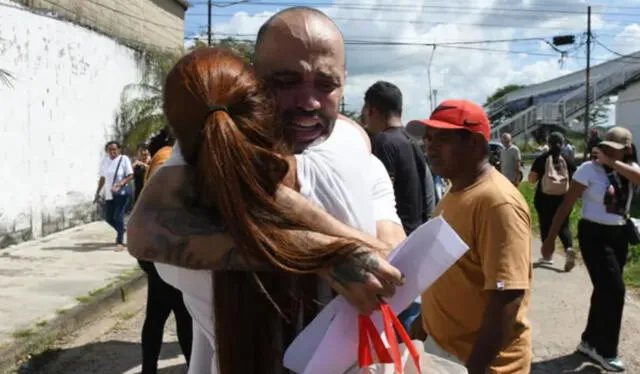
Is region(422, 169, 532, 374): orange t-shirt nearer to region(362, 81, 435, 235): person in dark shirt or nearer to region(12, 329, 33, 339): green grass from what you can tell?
region(362, 81, 435, 235): person in dark shirt

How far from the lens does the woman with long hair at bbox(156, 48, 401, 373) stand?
1.31m

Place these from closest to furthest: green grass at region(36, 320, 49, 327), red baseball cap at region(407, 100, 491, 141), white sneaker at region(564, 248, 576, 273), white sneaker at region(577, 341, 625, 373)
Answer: red baseball cap at region(407, 100, 491, 141), white sneaker at region(577, 341, 625, 373), green grass at region(36, 320, 49, 327), white sneaker at region(564, 248, 576, 273)

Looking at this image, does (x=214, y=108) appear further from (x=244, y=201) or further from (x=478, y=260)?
(x=478, y=260)

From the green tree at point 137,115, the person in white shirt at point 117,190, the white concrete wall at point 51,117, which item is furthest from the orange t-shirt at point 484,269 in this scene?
the green tree at point 137,115

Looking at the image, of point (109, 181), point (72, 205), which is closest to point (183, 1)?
point (72, 205)

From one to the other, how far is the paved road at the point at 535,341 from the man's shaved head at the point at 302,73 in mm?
3772

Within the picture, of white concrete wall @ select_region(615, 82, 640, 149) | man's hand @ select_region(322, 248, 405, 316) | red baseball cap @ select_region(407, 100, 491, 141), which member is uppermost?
white concrete wall @ select_region(615, 82, 640, 149)

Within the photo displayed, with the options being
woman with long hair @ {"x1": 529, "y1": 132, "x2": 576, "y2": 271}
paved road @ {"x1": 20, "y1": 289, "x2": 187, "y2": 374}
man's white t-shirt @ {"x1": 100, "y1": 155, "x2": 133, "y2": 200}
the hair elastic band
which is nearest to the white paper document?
the hair elastic band

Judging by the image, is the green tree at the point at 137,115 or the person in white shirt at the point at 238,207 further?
the green tree at the point at 137,115

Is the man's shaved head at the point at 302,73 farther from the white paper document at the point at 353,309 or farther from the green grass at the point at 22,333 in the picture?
the green grass at the point at 22,333

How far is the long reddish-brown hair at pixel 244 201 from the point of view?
1.31 metres

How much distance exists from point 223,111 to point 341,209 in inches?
12.7

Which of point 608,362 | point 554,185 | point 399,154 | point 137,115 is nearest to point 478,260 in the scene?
point 399,154

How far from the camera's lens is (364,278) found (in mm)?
1324
